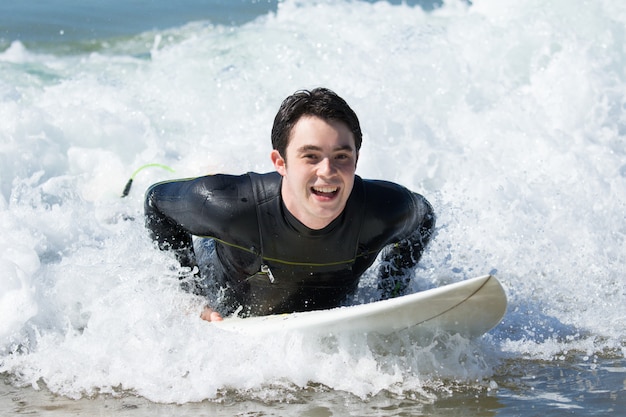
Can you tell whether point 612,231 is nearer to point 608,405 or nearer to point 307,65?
point 608,405

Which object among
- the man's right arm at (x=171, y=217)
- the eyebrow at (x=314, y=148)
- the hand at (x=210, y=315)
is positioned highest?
the eyebrow at (x=314, y=148)

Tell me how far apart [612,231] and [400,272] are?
233cm

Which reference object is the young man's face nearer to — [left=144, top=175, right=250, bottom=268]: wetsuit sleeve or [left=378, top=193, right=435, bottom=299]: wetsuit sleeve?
[left=144, top=175, right=250, bottom=268]: wetsuit sleeve

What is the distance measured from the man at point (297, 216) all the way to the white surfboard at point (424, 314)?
0.30 meters

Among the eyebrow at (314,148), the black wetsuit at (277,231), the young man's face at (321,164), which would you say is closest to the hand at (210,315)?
the black wetsuit at (277,231)

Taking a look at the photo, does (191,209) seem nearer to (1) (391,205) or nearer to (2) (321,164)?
(2) (321,164)

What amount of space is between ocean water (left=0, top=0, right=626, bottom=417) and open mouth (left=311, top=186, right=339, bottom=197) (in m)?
0.64

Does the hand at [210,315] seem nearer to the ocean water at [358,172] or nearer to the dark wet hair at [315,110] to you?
the ocean water at [358,172]

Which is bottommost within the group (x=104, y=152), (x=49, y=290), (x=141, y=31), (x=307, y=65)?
(x=49, y=290)

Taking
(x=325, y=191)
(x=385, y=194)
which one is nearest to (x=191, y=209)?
(x=325, y=191)

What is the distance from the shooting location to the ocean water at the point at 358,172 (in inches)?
150

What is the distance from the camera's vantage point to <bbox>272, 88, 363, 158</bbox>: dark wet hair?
385 centimetres

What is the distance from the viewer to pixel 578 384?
3.88 meters

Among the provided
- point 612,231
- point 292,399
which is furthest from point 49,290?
point 612,231
